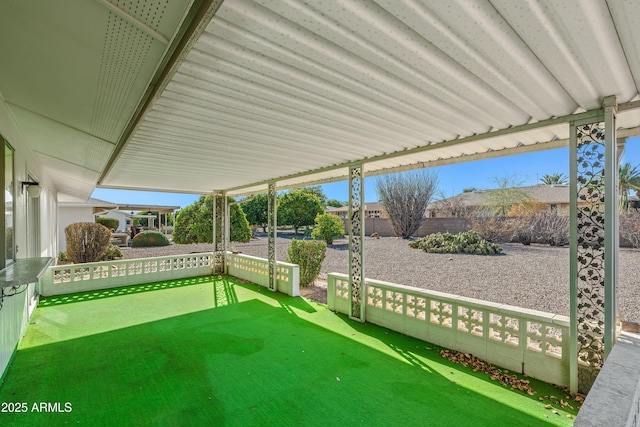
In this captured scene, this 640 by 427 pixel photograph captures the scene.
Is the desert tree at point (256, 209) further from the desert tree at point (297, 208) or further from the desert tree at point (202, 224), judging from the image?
the desert tree at point (202, 224)

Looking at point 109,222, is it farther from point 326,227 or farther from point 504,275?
point 504,275

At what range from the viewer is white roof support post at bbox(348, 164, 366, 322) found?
4.84 meters

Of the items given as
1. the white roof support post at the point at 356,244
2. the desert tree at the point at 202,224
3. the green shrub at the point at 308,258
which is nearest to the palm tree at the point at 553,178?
the desert tree at the point at 202,224

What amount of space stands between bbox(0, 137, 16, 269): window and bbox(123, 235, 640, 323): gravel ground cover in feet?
14.0

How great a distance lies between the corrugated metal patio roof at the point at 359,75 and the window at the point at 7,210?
18.7 inches

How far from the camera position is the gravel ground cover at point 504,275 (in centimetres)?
571

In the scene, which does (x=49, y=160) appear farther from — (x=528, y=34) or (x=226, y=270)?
(x=528, y=34)

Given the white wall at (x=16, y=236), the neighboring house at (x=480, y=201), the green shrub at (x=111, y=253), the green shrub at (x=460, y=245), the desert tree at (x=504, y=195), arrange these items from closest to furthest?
the white wall at (x=16, y=236), the green shrub at (x=111, y=253), the green shrub at (x=460, y=245), the neighboring house at (x=480, y=201), the desert tree at (x=504, y=195)

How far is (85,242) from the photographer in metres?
8.73

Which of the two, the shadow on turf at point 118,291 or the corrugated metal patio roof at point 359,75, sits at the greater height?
the corrugated metal patio roof at point 359,75

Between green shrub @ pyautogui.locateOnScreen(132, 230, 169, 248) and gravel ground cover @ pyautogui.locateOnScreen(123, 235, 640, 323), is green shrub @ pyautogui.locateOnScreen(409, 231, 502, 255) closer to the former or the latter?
gravel ground cover @ pyautogui.locateOnScreen(123, 235, 640, 323)

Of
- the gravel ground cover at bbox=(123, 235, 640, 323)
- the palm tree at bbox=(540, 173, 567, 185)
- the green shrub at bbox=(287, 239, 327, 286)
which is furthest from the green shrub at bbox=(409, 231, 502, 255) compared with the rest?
the palm tree at bbox=(540, 173, 567, 185)

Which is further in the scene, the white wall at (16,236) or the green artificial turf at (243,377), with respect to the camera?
the white wall at (16,236)

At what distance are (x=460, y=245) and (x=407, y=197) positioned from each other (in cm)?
778
